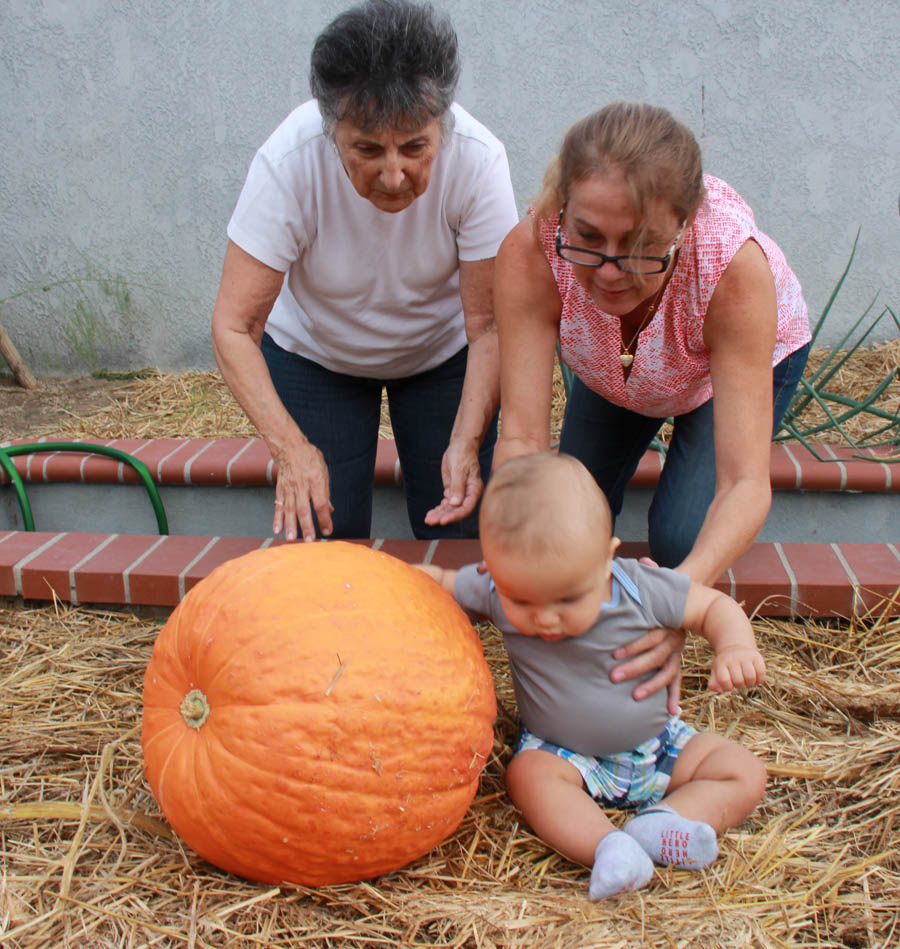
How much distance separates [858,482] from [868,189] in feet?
6.20

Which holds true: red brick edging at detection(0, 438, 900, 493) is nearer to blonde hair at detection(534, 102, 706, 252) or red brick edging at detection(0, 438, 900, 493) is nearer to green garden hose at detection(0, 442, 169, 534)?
green garden hose at detection(0, 442, 169, 534)

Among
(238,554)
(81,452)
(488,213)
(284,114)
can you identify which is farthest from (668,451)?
(284,114)

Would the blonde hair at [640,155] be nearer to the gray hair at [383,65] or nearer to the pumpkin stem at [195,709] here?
the gray hair at [383,65]

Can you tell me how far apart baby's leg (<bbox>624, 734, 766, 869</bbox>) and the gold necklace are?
2.67 feet

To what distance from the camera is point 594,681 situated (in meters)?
1.70

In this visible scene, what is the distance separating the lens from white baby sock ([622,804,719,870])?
5.08 ft

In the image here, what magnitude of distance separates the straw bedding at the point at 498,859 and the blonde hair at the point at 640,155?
1140 mm

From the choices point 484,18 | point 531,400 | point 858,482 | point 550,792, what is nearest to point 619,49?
point 484,18

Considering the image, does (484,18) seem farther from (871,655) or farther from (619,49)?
(871,655)

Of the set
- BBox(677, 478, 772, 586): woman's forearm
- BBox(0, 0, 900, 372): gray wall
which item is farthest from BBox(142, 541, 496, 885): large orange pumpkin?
BBox(0, 0, 900, 372): gray wall

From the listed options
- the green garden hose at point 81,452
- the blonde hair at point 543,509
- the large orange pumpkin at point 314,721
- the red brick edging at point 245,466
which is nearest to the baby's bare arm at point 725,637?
the blonde hair at point 543,509

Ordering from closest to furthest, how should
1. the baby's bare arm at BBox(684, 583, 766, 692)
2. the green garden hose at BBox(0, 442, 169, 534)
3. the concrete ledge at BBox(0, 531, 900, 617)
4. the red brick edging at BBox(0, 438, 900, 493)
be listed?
the baby's bare arm at BBox(684, 583, 766, 692)
the concrete ledge at BBox(0, 531, 900, 617)
the red brick edging at BBox(0, 438, 900, 493)
the green garden hose at BBox(0, 442, 169, 534)

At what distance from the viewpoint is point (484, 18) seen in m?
4.04

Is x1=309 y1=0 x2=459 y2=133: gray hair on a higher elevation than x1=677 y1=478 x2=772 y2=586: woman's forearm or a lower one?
higher
